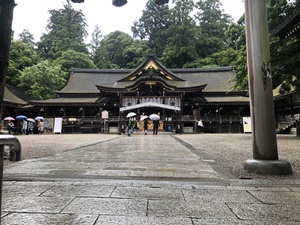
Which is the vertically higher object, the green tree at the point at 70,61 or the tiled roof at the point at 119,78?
the green tree at the point at 70,61

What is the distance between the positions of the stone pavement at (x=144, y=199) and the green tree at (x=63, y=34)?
44771 mm

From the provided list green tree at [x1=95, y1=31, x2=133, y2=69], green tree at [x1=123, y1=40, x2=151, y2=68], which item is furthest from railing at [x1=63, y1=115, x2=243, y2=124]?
green tree at [x1=95, y1=31, x2=133, y2=69]

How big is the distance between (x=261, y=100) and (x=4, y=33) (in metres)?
3.69

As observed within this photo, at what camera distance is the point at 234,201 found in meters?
2.27

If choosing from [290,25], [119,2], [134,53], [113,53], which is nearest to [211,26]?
[134,53]

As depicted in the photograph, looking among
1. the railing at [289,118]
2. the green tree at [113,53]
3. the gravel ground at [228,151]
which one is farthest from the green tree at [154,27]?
the gravel ground at [228,151]

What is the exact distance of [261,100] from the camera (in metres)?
3.71

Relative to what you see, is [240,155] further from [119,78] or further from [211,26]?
[211,26]

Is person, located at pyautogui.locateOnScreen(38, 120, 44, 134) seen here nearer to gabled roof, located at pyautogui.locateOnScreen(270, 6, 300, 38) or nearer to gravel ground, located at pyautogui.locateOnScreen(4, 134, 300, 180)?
gravel ground, located at pyautogui.locateOnScreen(4, 134, 300, 180)

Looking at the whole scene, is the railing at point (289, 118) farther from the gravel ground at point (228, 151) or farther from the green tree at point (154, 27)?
the green tree at point (154, 27)

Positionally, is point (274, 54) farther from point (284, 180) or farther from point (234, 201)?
point (234, 201)

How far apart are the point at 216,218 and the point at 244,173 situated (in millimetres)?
2173

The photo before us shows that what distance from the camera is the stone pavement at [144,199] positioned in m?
1.82

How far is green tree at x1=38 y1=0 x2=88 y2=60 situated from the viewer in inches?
1774
